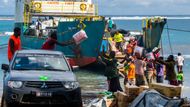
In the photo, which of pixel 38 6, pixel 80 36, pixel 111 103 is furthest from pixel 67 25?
pixel 111 103

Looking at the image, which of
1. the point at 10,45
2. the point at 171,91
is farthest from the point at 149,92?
the point at 10,45

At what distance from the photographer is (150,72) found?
18.2 meters

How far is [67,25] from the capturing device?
2872 centimetres

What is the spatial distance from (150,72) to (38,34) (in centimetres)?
1474

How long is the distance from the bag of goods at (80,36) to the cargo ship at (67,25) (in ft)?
1.67

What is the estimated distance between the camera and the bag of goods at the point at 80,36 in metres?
26.5

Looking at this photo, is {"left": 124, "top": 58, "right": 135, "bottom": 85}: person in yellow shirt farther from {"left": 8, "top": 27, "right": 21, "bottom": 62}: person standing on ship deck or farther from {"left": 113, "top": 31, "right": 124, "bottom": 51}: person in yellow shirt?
{"left": 113, "top": 31, "right": 124, "bottom": 51}: person in yellow shirt

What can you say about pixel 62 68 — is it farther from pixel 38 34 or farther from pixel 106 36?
pixel 38 34

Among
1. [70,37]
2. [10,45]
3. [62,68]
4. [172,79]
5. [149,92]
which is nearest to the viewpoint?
[149,92]

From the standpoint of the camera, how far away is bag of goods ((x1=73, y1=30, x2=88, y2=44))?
26453mm

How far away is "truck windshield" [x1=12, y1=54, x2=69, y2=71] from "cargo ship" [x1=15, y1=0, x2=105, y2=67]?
15.1m

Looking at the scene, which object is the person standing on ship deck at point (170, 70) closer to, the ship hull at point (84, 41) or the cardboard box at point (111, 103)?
the cardboard box at point (111, 103)

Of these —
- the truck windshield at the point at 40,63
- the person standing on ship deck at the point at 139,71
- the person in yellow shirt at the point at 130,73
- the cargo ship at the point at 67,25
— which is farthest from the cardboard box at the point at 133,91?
the cargo ship at the point at 67,25

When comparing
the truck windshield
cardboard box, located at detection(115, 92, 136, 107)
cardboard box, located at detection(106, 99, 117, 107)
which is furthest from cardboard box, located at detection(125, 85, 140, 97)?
the truck windshield
